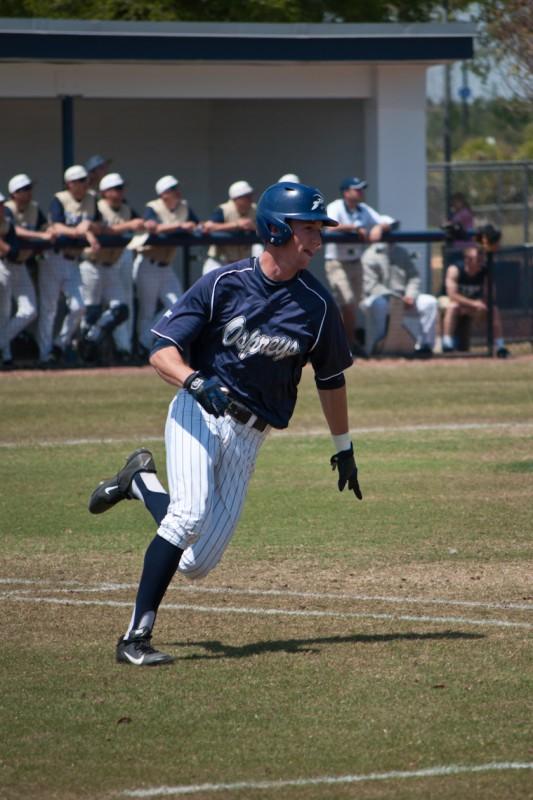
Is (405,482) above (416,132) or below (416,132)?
below

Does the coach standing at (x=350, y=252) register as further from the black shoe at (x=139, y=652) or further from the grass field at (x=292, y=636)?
the black shoe at (x=139, y=652)

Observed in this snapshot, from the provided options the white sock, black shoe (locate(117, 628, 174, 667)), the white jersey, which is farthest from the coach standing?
black shoe (locate(117, 628, 174, 667))

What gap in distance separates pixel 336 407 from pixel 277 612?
3.31 feet

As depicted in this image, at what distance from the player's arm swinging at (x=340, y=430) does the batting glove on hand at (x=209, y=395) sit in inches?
28.6

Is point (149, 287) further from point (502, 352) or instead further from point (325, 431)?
point (325, 431)

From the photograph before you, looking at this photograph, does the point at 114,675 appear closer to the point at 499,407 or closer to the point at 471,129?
the point at 499,407

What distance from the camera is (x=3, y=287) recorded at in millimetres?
17047

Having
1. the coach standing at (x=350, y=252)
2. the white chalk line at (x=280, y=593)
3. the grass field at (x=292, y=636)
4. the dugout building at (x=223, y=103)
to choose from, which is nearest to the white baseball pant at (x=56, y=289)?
the dugout building at (x=223, y=103)

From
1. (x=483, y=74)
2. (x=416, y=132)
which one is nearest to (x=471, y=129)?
(x=483, y=74)

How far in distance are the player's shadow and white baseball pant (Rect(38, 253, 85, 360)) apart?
11314 mm

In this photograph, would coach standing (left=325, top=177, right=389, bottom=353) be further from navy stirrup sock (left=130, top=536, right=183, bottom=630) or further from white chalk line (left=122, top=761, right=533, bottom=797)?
white chalk line (left=122, top=761, right=533, bottom=797)

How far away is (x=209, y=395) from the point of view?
5.80 metres

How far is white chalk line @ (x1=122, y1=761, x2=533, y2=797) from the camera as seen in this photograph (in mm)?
4461

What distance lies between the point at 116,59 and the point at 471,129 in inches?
2207
